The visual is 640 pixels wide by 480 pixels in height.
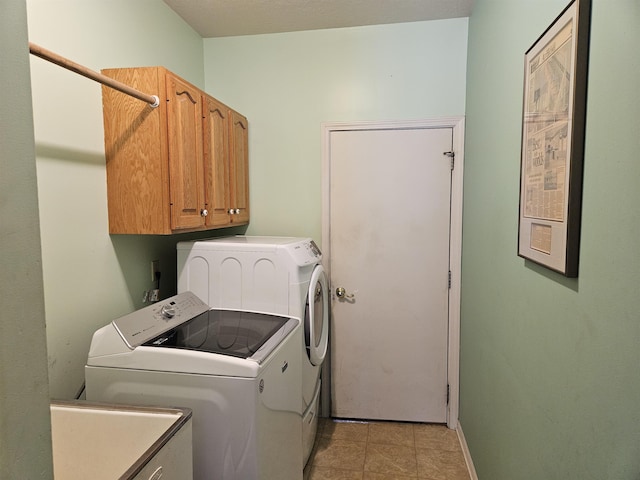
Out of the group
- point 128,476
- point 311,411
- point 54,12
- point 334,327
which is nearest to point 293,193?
point 334,327

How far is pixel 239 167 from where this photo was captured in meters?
2.52

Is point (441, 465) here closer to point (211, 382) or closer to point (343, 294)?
point (343, 294)

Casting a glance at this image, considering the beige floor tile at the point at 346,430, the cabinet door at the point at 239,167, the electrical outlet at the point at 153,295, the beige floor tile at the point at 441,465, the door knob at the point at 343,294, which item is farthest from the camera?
the door knob at the point at 343,294

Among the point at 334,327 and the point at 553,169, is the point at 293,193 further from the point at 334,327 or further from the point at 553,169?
the point at 553,169

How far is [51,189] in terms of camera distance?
149 cm

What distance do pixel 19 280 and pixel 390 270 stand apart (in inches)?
88.9

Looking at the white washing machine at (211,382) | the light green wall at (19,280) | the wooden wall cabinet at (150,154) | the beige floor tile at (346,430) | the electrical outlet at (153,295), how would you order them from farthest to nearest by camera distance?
the beige floor tile at (346,430) < the electrical outlet at (153,295) < the wooden wall cabinet at (150,154) < the white washing machine at (211,382) < the light green wall at (19,280)

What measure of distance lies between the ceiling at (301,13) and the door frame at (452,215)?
2.06 ft

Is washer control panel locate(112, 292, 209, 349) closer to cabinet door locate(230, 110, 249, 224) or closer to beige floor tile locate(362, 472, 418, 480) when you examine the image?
cabinet door locate(230, 110, 249, 224)

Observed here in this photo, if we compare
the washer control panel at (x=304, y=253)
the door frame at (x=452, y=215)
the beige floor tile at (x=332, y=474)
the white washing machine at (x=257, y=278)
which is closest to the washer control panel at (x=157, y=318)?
the white washing machine at (x=257, y=278)

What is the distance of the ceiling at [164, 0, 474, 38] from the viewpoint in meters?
2.22

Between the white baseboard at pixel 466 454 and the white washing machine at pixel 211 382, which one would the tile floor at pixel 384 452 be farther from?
the white washing machine at pixel 211 382

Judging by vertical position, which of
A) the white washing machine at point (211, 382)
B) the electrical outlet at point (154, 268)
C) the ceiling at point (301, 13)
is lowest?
the white washing machine at point (211, 382)

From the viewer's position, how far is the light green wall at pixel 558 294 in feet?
2.51
